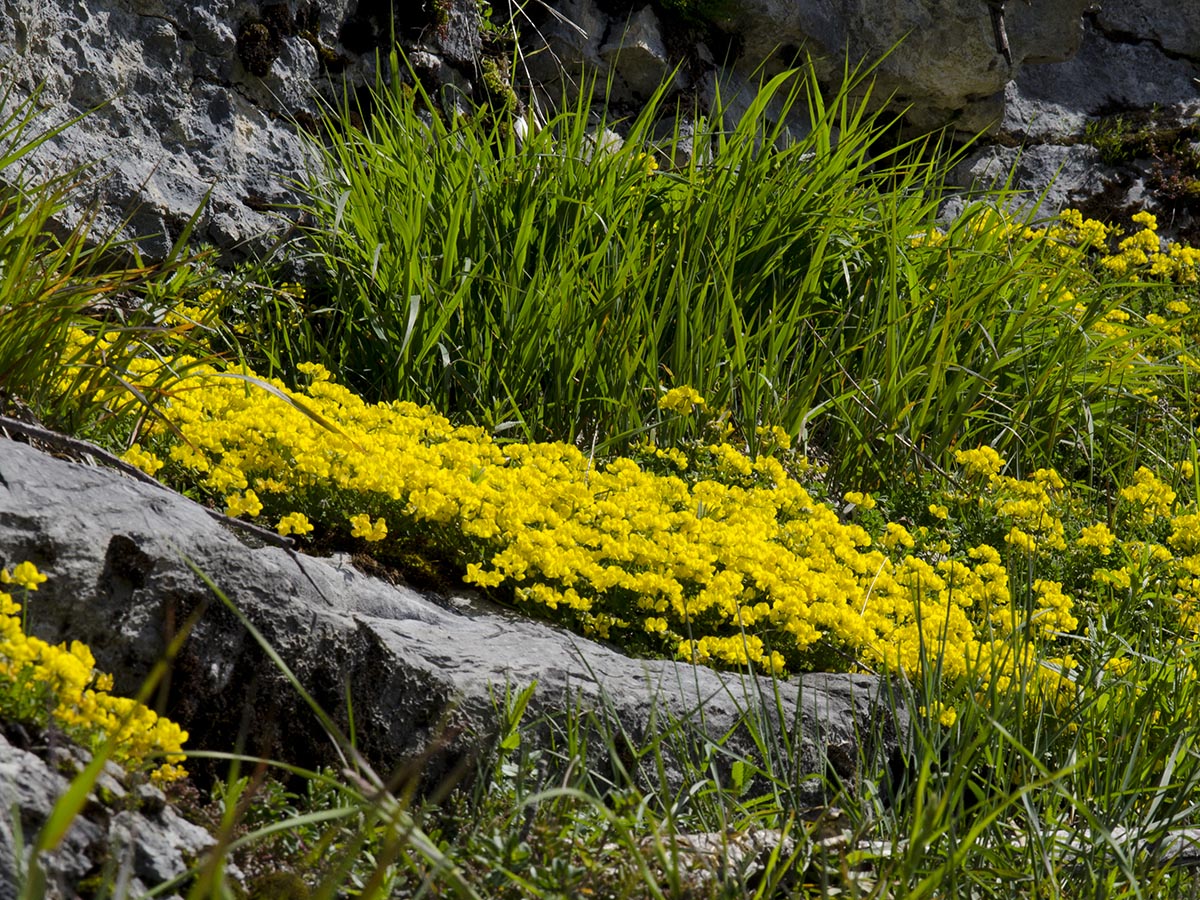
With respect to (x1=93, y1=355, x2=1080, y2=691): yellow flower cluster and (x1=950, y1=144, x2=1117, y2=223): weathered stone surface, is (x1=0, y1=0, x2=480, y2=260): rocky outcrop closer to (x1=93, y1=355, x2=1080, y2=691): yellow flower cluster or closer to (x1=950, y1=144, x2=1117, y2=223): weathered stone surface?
(x1=93, y1=355, x2=1080, y2=691): yellow flower cluster

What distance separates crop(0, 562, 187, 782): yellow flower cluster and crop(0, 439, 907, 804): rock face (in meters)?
0.20

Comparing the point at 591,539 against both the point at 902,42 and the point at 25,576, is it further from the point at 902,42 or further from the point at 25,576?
the point at 902,42

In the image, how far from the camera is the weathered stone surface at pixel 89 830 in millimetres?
1397

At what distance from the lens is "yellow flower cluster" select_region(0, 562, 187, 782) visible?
1.62m

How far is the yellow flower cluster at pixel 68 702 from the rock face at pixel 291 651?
0.67 feet

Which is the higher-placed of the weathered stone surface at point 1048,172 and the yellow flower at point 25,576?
the weathered stone surface at point 1048,172

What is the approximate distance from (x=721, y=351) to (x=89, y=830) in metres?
3.05

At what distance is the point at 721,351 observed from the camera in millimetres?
4188

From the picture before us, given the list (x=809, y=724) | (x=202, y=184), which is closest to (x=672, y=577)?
(x=809, y=724)

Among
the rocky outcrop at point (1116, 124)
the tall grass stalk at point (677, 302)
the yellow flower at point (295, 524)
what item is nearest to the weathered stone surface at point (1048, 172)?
the rocky outcrop at point (1116, 124)

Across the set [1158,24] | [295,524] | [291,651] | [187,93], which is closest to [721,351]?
[295,524]

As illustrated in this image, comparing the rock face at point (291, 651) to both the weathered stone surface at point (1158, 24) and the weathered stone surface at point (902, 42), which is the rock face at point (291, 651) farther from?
the weathered stone surface at point (1158, 24)

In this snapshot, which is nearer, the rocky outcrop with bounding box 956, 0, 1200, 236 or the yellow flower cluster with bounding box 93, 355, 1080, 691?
the yellow flower cluster with bounding box 93, 355, 1080, 691

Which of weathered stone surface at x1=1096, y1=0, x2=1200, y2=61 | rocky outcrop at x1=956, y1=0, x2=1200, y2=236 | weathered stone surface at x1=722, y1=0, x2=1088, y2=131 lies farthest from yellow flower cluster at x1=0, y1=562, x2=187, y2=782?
weathered stone surface at x1=1096, y1=0, x2=1200, y2=61
